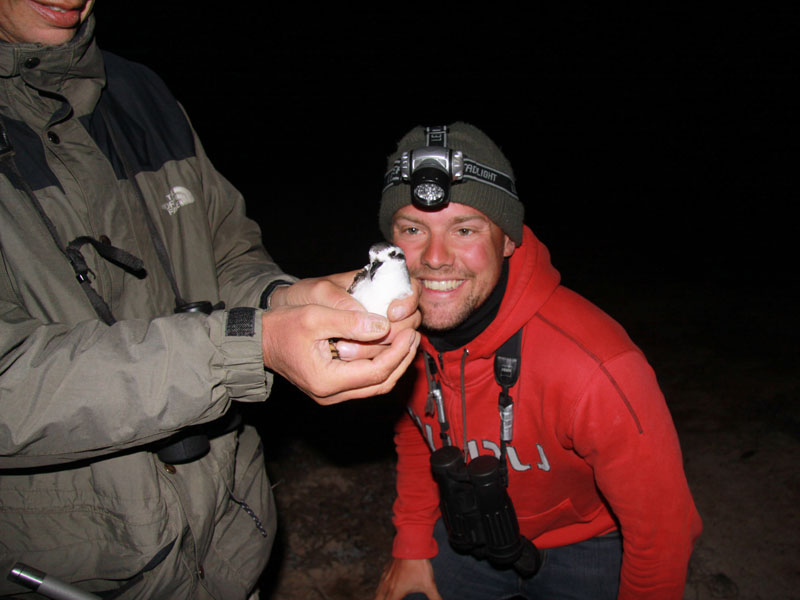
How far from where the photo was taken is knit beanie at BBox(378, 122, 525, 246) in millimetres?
2914

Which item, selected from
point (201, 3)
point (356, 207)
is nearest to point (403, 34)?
point (201, 3)

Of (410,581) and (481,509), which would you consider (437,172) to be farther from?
(410,581)

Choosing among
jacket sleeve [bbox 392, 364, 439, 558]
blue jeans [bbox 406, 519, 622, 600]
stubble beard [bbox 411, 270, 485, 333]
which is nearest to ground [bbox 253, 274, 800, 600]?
jacket sleeve [bbox 392, 364, 439, 558]

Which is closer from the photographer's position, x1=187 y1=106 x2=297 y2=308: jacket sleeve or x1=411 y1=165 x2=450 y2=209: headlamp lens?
x1=187 y1=106 x2=297 y2=308: jacket sleeve

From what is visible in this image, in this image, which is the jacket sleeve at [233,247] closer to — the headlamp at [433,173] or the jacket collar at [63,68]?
the jacket collar at [63,68]

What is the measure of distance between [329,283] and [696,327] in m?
6.99

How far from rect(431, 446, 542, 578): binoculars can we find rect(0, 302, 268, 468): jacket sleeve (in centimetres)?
157

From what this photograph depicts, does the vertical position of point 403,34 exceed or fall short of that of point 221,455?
it exceeds it

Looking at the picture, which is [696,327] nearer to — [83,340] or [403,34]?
[83,340]

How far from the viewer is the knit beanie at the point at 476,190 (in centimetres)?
291

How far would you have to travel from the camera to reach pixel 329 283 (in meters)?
2.16

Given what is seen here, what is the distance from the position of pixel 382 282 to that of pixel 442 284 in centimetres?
111

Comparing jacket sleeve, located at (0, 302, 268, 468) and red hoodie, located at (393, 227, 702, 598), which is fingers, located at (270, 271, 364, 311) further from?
red hoodie, located at (393, 227, 702, 598)

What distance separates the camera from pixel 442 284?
2994mm
